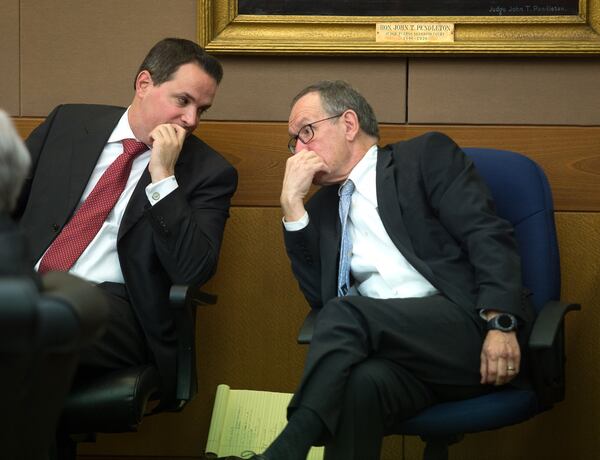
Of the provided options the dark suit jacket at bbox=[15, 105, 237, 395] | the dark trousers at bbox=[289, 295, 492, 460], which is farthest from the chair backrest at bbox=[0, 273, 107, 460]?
the dark suit jacket at bbox=[15, 105, 237, 395]

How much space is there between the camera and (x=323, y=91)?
340 cm

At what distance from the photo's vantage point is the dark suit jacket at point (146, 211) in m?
3.10

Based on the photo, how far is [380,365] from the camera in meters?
2.76

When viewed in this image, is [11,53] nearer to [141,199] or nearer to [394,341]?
[141,199]

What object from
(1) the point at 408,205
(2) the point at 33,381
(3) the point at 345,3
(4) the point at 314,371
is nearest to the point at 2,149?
(2) the point at 33,381

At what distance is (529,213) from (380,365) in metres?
0.73

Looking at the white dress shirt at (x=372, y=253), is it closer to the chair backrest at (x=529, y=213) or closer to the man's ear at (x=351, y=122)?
the man's ear at (x=351, y=122)

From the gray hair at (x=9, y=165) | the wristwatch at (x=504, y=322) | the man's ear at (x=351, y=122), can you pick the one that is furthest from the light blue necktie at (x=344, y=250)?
the gray hair at (x=9, y=165)

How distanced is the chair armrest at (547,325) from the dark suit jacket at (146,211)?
1019 millimetres

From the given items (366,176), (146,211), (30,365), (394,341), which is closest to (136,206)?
(146,211)

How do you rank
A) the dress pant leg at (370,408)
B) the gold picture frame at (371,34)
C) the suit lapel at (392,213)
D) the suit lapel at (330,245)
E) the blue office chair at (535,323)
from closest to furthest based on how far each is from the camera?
the dress pant leg at (370,408) < the blue office chair at (535,323) < the suit lapel at (392,213) < the suit lapel at (330,245) < the gold picture frame at (371,34)

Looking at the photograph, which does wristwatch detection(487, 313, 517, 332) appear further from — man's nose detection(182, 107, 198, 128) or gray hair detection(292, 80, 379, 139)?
man's nose detection(182, 107, 198, 128)

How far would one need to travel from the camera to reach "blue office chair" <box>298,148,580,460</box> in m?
2.76

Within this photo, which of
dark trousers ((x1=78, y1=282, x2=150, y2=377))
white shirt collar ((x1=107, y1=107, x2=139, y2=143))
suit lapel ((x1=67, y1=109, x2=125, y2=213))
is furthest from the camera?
white shirt collar ((x1=107, y1=107, x2=139, y2=143))
